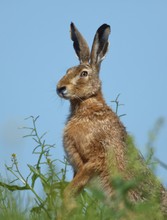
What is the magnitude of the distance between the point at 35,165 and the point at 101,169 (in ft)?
6.12

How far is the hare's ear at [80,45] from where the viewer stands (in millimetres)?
9266

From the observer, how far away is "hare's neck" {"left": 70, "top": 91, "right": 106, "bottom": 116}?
327 inches

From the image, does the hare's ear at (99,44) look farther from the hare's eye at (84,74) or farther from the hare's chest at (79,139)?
the hare's chest at (79,139)

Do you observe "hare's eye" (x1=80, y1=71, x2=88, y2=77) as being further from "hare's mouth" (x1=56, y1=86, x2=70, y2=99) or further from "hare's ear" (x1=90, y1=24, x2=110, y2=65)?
"hare's mouth" (x1=56, y1=86, x2=70, y2=99)

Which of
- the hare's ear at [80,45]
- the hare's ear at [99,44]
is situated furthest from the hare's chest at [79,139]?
the hare's ear at [80,45]

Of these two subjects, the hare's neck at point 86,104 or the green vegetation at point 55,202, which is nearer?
the green vegetation at point 55,202

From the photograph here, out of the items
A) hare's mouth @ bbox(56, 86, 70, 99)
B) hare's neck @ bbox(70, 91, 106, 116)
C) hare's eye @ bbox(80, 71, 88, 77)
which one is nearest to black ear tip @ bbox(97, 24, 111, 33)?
hare's eye @ bbox(80, 71, 88, 77)

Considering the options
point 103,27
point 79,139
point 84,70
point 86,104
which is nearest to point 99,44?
point 103,27

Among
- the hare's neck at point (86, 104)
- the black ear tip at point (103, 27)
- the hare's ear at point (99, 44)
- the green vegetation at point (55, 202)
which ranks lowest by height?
the green vegetation at point (55, 202)

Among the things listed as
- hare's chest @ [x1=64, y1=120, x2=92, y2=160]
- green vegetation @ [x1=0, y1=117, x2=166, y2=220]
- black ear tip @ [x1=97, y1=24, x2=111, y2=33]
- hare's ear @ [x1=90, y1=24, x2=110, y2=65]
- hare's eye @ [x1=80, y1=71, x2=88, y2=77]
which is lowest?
green vegetation @ [x1=0, y1=117, x2=166, y2=220]

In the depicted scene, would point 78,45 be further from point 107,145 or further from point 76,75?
point 107,145

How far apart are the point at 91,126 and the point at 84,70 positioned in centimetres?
122

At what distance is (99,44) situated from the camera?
9148 millimetres

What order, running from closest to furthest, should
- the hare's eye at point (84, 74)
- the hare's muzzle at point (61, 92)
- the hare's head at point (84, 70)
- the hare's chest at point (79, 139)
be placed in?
1. the hare's chest at point (79, 139)
2. the hare's muzzle at point (61, 92)
3. the hare's head at point (84, 70)
4. the hare's eye at point (84, 74)
